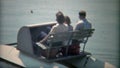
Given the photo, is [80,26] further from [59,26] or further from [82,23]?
[59,26]

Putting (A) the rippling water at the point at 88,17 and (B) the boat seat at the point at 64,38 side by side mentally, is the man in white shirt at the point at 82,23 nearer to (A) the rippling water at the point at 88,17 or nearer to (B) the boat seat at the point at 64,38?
(B) the boat seat at the point at 64,38

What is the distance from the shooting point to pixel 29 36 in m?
6.17

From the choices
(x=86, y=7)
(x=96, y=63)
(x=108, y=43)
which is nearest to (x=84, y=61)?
(x=96, y=63)

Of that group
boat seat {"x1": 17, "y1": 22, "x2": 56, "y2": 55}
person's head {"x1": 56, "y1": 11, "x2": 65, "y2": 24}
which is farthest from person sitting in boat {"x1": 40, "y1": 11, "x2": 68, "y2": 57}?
boat seat {"x1": 17, "y1": 22, "x2": 56, "y2": 55}

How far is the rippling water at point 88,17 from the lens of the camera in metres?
9.14

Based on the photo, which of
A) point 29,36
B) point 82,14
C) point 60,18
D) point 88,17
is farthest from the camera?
point 88,17

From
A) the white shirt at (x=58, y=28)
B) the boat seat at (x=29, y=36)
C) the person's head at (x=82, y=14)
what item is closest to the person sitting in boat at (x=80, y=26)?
the person's head at (x=82, y=14)

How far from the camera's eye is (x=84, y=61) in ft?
21.1

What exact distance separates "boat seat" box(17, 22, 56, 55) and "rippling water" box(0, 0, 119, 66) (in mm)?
488

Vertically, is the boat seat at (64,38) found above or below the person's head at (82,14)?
below

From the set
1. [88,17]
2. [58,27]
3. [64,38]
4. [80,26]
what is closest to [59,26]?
[58,27]

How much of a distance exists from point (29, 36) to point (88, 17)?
8.31 metres

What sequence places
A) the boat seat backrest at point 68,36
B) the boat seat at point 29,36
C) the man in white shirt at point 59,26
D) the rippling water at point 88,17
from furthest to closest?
the rippling water at point 88,17, the boat seat at point 29,36, the man in white shirt at point 59,26, the boat seat backrest at point 68,36

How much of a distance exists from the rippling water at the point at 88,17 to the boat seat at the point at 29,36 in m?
0.49
